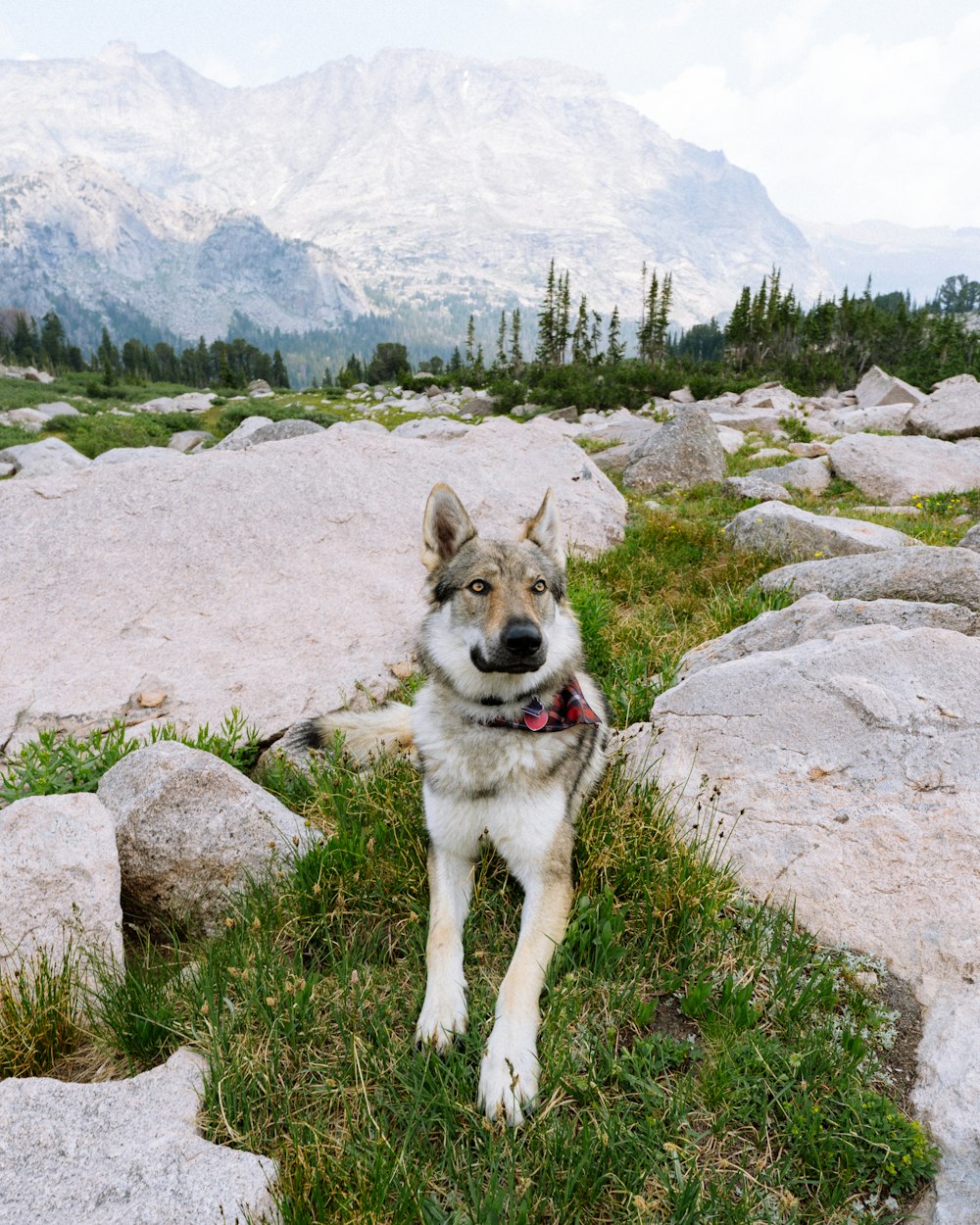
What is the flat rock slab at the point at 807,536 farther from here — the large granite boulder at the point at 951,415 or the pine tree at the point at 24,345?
the pine tree at the point at 24,345

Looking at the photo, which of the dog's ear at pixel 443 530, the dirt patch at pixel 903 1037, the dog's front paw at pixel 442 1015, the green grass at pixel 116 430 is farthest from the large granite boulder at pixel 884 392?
the green grass at pixel 116 430

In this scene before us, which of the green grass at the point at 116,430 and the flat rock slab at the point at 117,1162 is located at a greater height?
the green grass at the point at 116,430

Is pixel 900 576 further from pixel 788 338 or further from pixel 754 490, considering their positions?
pixel 788 338

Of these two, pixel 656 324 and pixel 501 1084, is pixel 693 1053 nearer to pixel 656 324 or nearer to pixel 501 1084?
pixel 501 1084

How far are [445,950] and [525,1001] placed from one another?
18.0 inches

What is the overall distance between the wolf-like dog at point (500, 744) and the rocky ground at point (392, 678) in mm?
807

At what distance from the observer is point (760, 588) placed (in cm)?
672

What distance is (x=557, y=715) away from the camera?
3.81 m

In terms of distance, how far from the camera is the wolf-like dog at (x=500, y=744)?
3027mm

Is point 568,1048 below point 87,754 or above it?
above

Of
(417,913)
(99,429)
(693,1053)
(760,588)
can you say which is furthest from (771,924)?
(99,429)

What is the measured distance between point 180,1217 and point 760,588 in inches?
249

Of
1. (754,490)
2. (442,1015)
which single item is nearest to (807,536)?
(754,490)

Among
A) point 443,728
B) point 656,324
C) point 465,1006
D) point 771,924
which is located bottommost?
point 465,1006
